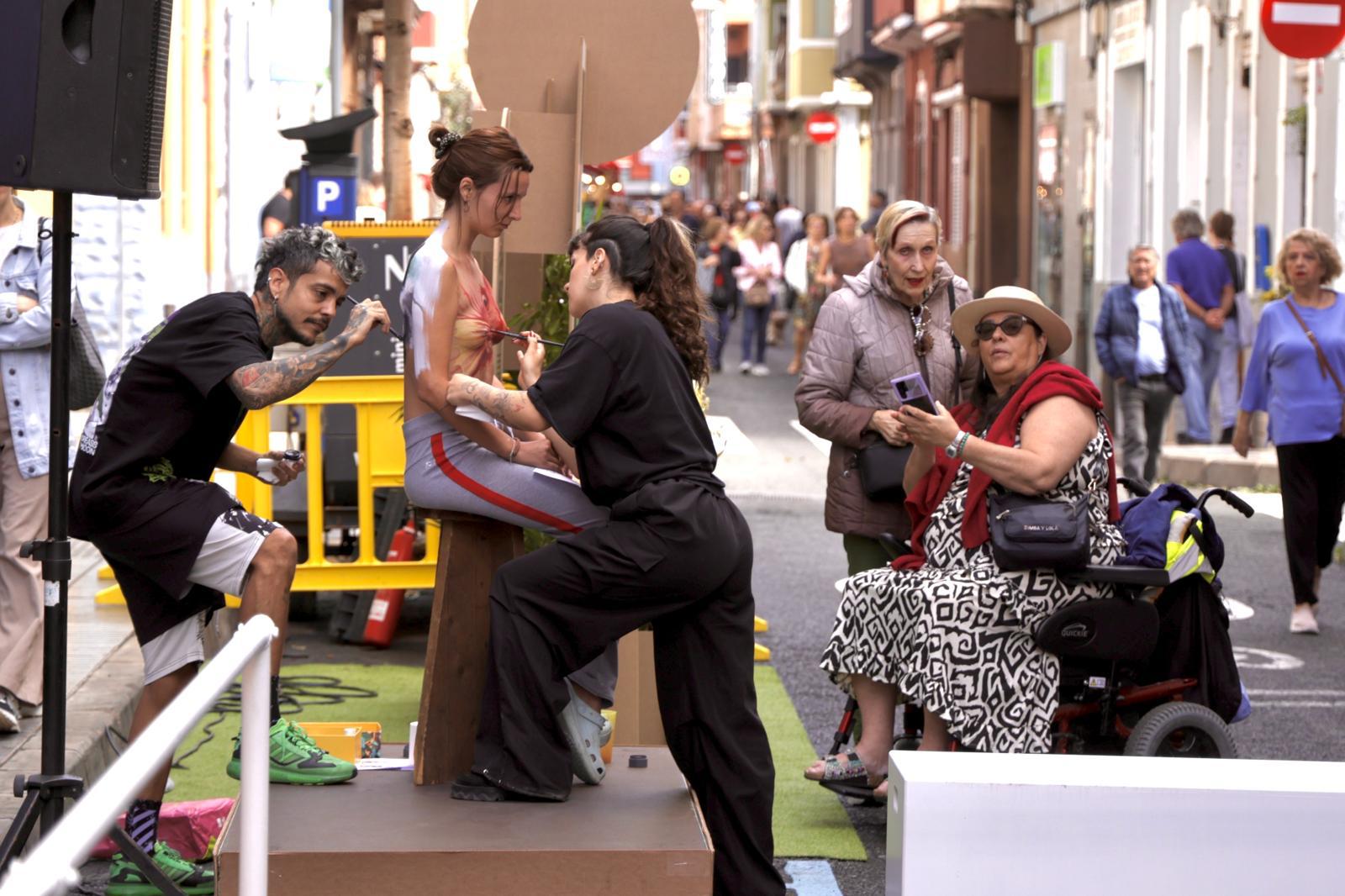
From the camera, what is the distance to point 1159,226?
73.5 ft

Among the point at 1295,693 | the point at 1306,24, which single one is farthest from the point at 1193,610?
the point at 1306,24

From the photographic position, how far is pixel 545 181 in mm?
6168

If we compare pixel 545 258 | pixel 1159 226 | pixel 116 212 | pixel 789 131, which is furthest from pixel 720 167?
pixel 545 258

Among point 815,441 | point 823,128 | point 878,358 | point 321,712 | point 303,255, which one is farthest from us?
point 823,128

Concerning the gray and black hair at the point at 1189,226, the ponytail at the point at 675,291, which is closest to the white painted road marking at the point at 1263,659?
the ponytail at the point at 675,291

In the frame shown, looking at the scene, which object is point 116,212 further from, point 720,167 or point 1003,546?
point 720,167

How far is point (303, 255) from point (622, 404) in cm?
103

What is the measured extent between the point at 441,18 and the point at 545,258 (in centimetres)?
3809

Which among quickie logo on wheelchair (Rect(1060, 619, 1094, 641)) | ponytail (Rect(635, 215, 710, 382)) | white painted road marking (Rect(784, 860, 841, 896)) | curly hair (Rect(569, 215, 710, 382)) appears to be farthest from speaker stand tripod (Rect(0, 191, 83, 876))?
quickie logo on wheelchair (Rect(1060, 619, 1094, 641))

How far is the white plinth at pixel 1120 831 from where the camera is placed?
352 centimetres

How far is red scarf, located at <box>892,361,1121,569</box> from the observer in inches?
239

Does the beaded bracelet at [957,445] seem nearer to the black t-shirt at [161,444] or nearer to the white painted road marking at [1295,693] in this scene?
the black t-shirt at [161,444]

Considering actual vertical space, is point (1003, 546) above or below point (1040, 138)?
below

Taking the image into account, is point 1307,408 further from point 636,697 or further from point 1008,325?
point 636,697
